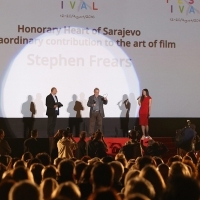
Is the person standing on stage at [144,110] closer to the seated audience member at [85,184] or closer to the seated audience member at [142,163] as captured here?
the seated audience member at [142,163]

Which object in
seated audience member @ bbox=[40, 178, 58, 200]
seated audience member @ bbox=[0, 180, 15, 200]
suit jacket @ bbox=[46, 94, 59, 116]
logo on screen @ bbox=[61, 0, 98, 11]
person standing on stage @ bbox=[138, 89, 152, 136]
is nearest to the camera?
seated audience member @ bbox=[0, 180, 15, 200]

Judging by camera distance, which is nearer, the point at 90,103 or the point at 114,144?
the point at 114,144

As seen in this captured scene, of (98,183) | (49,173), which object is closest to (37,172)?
(49,173)

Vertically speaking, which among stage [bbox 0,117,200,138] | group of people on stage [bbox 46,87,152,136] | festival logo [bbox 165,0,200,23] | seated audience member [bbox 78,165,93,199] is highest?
festival logo [bbox 165,0,200,23]

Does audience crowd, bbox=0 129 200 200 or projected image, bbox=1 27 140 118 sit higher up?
projected image, bbox=1 27 140 118

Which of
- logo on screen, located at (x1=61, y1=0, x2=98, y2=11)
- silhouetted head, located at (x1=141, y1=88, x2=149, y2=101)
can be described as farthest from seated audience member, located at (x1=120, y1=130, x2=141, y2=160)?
logo on screen, located at (x1=61, y1=0, x2=98, y2=11)

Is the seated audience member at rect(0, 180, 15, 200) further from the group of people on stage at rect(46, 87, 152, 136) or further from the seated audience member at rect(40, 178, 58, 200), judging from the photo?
the group of people on stage at rect(46, 87, 152, 136)

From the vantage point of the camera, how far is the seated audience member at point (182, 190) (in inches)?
115

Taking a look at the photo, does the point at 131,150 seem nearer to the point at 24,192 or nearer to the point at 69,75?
the point at 69,75

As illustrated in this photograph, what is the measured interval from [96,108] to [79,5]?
9.79ft

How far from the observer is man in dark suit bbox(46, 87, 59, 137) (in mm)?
14453

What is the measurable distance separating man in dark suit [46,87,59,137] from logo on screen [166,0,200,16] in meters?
4.20

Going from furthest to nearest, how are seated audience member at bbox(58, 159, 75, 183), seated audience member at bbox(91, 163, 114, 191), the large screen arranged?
the large screen, seated audience member at bbox(58, 159, 75, 183), seated audience member at bbox(91, 163, 114, 191)

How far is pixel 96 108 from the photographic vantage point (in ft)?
48.6
